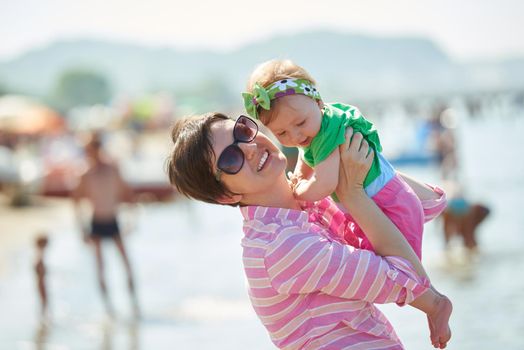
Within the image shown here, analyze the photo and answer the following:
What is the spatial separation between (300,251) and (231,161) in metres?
0.30

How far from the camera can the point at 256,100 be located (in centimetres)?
222

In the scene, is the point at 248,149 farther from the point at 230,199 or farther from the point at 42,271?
the point at 42,271

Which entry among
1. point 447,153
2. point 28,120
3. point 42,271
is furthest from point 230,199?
point 28,120

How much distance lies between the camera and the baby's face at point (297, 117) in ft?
7.20

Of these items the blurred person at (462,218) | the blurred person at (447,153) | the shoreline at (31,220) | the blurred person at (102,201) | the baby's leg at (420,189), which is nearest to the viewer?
the baby's leg at (420,189)

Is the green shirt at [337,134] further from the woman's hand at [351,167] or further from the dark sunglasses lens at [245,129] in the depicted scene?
the dark sunglasses lens at [245,129]

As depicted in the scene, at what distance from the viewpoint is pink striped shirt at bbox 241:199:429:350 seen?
2.09m

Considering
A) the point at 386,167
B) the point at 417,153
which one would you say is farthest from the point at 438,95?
the point at 386,167

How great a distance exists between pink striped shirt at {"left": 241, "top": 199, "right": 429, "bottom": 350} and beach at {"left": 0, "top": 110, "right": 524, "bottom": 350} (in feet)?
16.4

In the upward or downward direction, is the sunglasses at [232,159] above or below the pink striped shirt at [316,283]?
above

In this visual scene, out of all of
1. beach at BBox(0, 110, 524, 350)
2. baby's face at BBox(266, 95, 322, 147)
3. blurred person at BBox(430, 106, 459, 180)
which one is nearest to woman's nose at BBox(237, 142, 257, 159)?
baby's face at BBox(266, 95, 322, 147)

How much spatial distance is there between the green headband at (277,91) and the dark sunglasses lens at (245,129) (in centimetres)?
3

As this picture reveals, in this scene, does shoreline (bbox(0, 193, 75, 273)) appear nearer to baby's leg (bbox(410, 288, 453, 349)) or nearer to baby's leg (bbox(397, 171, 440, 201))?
baby's leg (bbox(397, 171, 440, 201))

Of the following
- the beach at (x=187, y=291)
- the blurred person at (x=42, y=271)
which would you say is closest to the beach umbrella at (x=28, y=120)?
the beach at (x=187, y=291)
